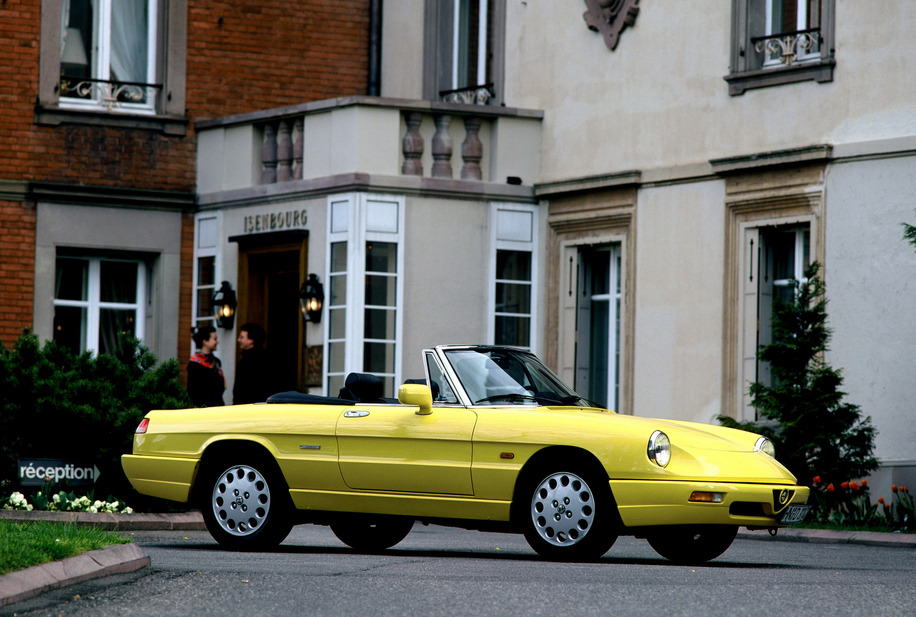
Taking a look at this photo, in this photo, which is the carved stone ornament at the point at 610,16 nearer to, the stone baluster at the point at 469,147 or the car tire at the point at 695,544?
the stone baluster at the point at 469,147

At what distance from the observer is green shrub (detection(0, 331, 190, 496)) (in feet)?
48.0

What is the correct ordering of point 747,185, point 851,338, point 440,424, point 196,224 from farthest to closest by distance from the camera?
point 196,224, point 747,185, point 851,338, point 440,424

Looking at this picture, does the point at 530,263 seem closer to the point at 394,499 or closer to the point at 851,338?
the point at 851,338

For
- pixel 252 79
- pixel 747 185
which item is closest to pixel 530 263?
pixel 747 185

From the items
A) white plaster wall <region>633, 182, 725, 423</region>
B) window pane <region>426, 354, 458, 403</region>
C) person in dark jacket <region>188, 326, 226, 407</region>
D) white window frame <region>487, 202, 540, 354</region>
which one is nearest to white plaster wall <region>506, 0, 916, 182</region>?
white plaster wall <region>633, 182, 725, 423</region>

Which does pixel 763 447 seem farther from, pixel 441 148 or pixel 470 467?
pixel 441 148

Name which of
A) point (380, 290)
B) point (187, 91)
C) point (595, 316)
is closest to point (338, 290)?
point (380, 290)

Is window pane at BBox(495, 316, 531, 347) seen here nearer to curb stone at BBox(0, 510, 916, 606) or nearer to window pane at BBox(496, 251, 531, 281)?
window pane at BBox(496, 251, 531, 281)

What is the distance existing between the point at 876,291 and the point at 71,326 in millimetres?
10610

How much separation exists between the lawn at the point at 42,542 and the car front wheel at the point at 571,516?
2.56m

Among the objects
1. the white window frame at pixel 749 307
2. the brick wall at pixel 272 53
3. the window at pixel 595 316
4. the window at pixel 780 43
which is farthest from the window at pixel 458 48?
the white window frame at pixel 749 307

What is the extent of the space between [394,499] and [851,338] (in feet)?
25.1

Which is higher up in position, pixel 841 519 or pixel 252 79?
pixel 252 79

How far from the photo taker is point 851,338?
17.1 m
